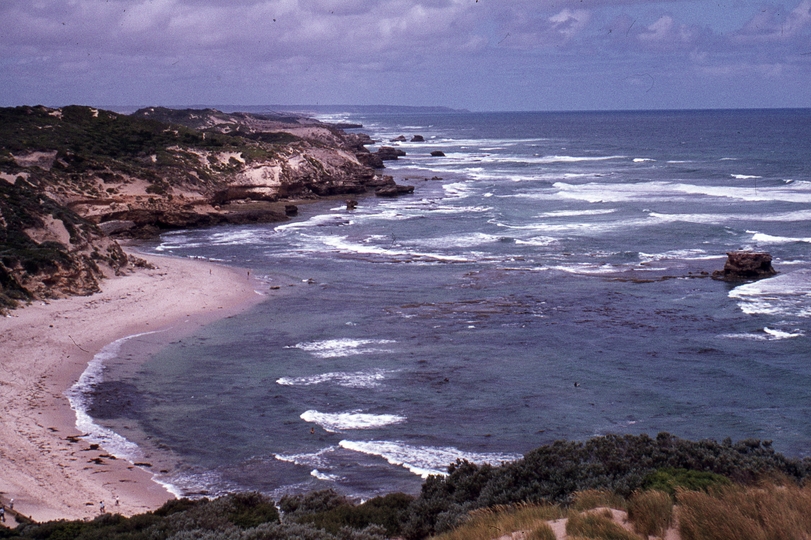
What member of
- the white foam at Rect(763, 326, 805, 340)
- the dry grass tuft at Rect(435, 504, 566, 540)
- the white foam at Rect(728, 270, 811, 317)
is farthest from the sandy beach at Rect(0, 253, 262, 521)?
the white foam at Rect(728, 270, 811, 317)

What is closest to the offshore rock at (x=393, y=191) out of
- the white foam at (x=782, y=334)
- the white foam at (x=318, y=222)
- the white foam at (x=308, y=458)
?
the white foam at (x=318, y=222)

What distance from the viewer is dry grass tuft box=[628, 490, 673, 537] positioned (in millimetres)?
7320

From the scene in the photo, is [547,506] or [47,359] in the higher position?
[547,506]

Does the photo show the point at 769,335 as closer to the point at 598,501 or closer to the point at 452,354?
the point at 452,354

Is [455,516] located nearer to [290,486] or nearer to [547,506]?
[547,506]

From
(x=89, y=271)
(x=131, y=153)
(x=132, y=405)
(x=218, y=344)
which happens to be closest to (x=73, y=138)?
(x=131, y=153)

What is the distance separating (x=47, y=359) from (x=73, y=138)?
108ft

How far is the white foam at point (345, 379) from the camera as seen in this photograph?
1841 centimetres

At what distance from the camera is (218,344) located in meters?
21.6

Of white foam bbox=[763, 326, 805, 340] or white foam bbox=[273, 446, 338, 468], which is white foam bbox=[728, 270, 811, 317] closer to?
white foam bbox=[763, 326, 805, 340]

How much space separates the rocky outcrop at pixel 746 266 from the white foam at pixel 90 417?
2101 cm

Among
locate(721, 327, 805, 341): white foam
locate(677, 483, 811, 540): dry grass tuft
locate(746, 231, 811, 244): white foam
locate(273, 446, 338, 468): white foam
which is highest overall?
locate(677, 483, 811, 540): dry grass tuft

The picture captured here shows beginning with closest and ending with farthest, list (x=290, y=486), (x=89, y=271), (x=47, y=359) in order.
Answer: (x=290, y=486)
(x=47, y=359)
(x=89, y=271)

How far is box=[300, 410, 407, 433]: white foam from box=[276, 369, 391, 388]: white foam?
5.74 ft
